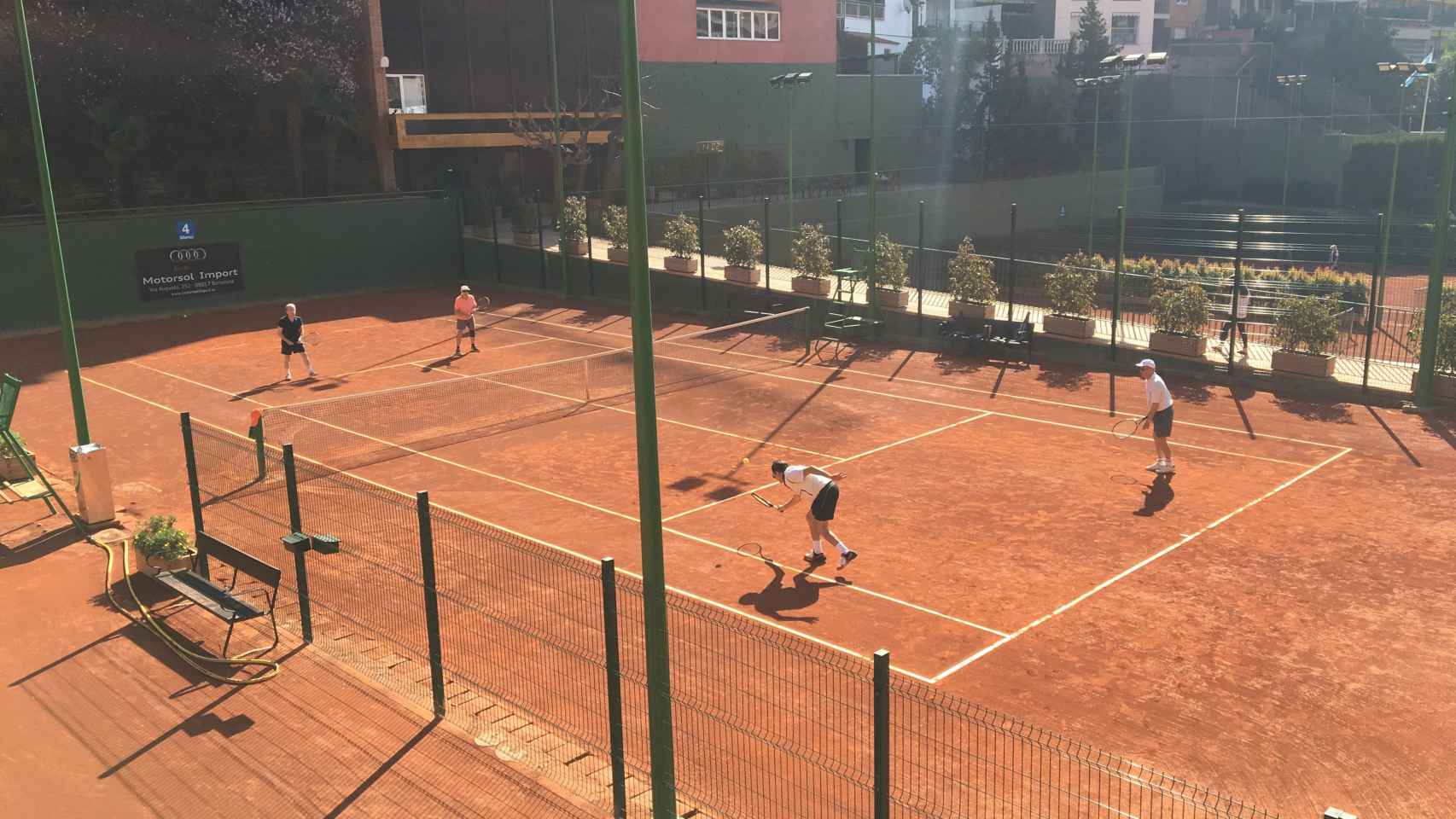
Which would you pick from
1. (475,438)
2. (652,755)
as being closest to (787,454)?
(475,438)

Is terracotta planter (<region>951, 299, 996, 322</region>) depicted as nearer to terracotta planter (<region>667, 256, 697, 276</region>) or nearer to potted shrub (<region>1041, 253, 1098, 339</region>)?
potted shrub (<region>1041, 253, 1098, 339</region>)

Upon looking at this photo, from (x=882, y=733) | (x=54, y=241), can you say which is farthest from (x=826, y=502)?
(x=54, y=241)

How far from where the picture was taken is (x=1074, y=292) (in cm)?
2583

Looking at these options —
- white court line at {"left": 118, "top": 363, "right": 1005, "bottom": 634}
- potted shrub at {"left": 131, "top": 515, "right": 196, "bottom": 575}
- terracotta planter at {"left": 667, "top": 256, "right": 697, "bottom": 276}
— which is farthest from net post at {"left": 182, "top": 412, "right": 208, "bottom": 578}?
terracotta planter at {"left": 667, "top": 256, "right": 697, "bottom": 276}

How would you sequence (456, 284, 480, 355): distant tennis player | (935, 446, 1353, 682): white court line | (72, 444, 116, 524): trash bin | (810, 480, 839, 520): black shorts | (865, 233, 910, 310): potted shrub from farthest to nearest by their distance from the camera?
(865, 233, 910, 310): potted shrub, (456, 284, 480, 355): distant tennis player, (72, 444, 116, 524): trash bin, (810, 480, 839, 520): black shorts, (935, 446, 1353, 682): white court line

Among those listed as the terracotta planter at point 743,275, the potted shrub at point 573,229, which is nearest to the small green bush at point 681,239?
the terracotta planter at point 743,275

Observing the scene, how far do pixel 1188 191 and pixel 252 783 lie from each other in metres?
76.5

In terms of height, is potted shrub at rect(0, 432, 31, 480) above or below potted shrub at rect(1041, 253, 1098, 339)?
below

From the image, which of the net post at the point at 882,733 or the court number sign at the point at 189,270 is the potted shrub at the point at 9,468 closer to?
the net post at the point at 882,733

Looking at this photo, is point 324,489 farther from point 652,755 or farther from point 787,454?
point 652,755

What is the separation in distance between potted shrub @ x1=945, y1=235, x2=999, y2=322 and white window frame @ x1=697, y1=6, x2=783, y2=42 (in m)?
30.3

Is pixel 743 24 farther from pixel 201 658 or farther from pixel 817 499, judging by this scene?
pixel 201 658

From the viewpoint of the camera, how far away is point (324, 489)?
1686 centimetres

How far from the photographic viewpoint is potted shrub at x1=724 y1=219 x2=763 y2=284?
32.1 meters
